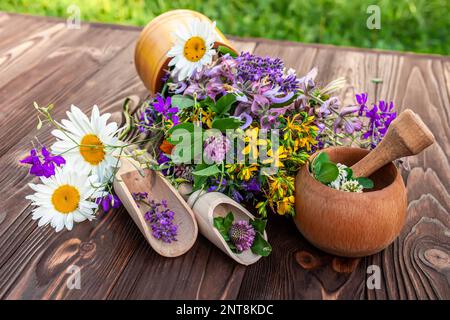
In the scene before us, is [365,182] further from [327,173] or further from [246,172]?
[246,172]

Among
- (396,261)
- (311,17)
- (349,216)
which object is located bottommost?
(311,17)

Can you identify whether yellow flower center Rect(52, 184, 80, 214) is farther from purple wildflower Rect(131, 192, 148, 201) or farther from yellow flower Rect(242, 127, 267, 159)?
yellow flower Rect(242, 127, 267, 159)

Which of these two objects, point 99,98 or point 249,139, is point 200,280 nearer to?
point 249,139

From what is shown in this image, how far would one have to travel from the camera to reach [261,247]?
2.79 ft

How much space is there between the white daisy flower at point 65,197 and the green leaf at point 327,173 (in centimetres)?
34

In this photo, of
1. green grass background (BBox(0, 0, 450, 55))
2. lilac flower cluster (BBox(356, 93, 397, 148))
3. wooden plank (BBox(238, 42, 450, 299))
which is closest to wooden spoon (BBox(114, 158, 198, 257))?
wooden plank (BBox(238, 42, 450, 299))

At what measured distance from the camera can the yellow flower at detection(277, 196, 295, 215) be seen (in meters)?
0.85

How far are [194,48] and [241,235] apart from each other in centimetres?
38

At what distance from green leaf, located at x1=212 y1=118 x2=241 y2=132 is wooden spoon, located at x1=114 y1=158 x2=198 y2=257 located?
127mm

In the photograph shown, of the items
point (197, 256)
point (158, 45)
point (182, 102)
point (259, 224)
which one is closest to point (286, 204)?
point (259, 224)

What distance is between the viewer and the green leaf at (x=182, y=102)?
0.96m

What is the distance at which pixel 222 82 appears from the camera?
3.15 ft

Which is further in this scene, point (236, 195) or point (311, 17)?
point (311, 17)

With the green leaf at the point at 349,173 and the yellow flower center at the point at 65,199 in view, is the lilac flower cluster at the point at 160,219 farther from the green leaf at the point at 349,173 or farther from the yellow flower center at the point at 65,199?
the green leaf at the point at 349,173
